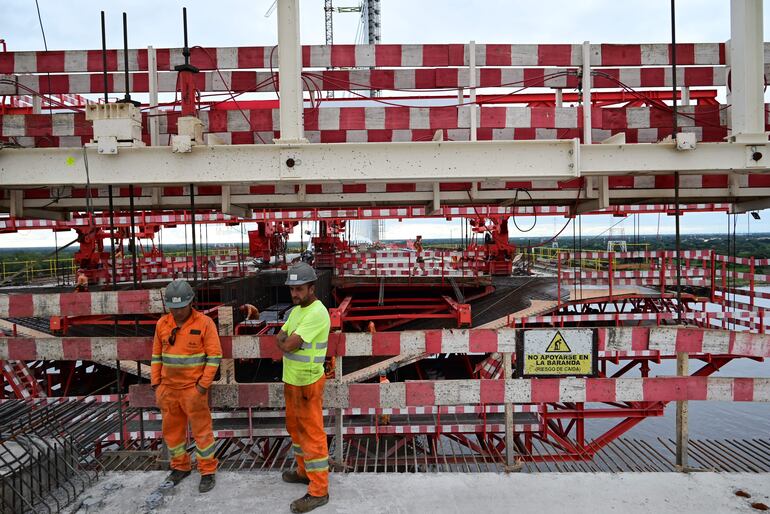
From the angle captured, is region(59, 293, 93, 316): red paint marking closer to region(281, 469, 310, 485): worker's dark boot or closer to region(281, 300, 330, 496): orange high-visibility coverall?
region(281, 300, 330, 496): orange high-visibility coverall

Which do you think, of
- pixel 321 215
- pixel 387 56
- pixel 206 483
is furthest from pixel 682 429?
pixel 321 215

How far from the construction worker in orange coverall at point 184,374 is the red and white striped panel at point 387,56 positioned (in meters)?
3.57

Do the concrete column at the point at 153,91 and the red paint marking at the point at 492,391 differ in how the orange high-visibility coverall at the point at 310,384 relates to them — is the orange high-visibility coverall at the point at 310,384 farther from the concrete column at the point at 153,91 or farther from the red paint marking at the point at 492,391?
the concrete column at the point at 153,91

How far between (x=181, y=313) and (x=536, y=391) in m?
2.83

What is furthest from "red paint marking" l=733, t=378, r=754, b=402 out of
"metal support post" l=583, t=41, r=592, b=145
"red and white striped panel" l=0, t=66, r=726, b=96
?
"red and white striped panel" l=0, t=66, r=726, b=96

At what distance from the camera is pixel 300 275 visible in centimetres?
325

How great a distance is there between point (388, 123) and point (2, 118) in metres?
4.70

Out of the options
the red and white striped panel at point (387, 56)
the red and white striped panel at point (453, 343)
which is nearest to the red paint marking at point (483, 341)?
the red and white striped panel at point (453, 343)

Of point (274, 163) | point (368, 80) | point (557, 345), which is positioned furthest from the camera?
point (368, 80)

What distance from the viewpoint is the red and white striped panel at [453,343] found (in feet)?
11.9

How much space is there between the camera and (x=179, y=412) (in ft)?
11.3

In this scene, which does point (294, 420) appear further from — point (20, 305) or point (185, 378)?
point (20, 305)

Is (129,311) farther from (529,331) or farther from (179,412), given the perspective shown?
(529,331)

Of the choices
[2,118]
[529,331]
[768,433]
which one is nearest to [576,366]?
[529,331]
